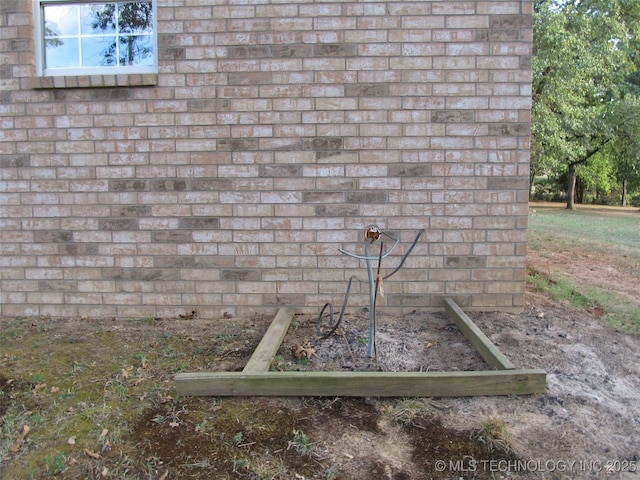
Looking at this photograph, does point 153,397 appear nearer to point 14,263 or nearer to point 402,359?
point 402,359

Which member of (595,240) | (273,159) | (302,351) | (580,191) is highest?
(273,159)

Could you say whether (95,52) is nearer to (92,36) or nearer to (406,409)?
(92,36)

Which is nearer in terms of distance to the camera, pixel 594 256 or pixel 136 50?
pixel 136 50

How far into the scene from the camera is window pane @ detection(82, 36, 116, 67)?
4.64 metres

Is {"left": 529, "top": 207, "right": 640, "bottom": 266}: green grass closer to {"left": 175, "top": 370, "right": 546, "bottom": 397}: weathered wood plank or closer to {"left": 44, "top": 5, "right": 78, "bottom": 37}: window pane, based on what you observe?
{"left": 175, "top": 370, "right": 546, "bottom": 397}: weathered wood plank

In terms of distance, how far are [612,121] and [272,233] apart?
1930cm

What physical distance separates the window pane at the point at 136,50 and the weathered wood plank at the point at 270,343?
2.76 m

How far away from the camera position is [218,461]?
2.32 m

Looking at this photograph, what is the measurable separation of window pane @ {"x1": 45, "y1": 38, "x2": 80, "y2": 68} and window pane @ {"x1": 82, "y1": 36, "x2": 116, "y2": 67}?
0.09 meters

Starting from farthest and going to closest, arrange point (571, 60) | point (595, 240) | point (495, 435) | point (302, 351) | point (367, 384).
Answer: point (571, 60) → point (595, 240) → point (302, 351) → point (367, 384) → point (495, 435)

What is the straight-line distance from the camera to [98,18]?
15.2 feet

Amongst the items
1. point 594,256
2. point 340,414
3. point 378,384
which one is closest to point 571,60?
point 594,256

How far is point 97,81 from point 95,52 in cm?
40

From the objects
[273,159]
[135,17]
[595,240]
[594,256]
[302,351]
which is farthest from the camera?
[595,240]
